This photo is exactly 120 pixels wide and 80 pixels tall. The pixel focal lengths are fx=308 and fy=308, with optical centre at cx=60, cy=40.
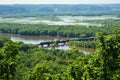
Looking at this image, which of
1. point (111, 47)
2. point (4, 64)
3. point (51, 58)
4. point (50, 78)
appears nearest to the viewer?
point (111, 47)

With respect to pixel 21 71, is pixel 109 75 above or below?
above

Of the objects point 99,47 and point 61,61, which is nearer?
point 99,47

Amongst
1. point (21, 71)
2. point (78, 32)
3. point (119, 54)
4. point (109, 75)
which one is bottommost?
point (78, 32)

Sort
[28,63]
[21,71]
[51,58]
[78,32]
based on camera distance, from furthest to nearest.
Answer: [78,32], [51,58], [28,63], [21,71]

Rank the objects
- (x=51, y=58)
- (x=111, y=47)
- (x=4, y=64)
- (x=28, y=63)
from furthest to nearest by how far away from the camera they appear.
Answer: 1. (x=51, y=58)
2. (x=28, y=63)
3. (x=4, y=64)
4. (x=111, y=47)

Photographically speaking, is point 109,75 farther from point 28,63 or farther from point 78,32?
point 78,32

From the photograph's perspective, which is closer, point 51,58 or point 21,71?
point 21,71

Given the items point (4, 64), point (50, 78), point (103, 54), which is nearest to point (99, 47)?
point (103, 54)

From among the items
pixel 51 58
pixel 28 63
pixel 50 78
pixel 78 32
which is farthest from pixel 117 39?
pixel 78 32

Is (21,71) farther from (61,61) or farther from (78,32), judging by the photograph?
(78,32)
